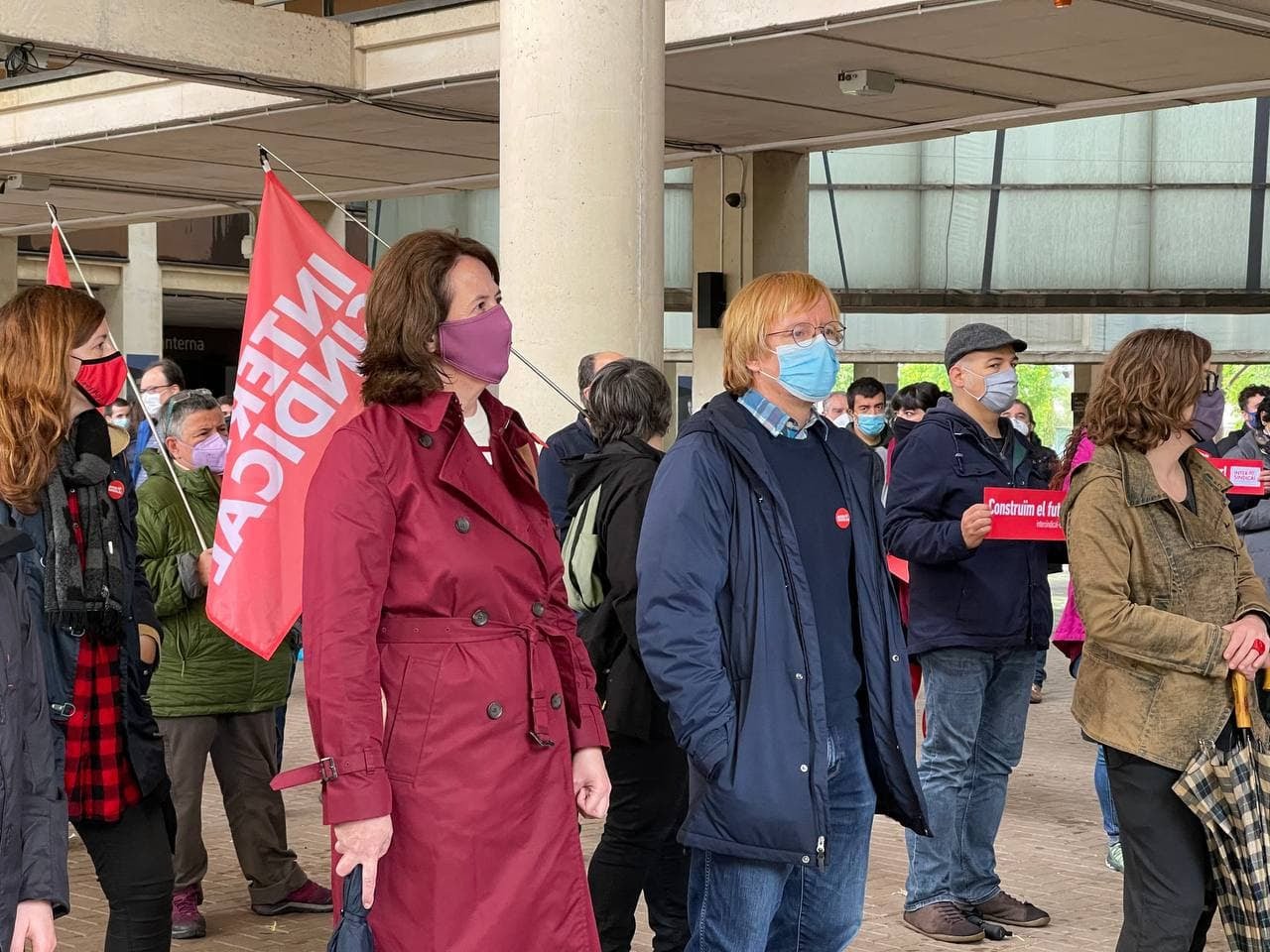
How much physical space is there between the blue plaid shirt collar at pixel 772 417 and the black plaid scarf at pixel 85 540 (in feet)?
5.65

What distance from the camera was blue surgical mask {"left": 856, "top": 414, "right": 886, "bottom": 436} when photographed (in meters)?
13.9

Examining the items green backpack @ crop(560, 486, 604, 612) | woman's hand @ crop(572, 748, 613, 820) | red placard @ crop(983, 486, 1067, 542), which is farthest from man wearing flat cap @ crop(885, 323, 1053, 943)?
woman's hand @ crop(572, 748, 613, 820)

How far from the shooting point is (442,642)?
368 cm

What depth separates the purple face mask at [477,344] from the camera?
3908 mm

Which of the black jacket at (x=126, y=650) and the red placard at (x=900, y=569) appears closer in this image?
the black jacket at (x=126, y=650)

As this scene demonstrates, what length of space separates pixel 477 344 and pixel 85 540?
142 centimetres

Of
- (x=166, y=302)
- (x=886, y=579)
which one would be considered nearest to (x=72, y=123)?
(x=886, y=579)

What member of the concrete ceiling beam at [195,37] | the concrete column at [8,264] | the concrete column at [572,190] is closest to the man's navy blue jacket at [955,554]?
the concrete column at [572,190]

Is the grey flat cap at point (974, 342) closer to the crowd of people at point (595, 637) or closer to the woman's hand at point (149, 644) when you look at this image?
the crowd of people at point (595, 637)

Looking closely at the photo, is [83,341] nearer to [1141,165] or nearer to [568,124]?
[568,124]

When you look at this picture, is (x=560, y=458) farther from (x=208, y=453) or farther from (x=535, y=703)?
(x=535, y=703)

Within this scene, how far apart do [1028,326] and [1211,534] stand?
26100 mm

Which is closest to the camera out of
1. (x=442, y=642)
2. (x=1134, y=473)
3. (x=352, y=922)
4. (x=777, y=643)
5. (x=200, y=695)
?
(x=352, y=922)

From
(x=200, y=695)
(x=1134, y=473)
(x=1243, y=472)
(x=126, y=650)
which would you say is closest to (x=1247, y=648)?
(x=1134, y=473)
